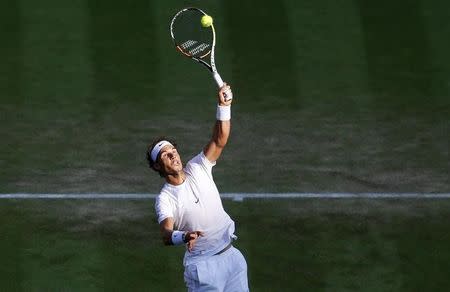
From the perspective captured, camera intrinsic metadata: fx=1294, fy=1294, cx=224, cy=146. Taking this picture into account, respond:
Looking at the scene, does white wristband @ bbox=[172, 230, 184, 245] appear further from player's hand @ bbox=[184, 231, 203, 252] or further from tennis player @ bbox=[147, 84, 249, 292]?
tennis player @ bbox=[147, 84, 249, 292]

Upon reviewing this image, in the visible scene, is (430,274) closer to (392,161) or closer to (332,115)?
(392,161)

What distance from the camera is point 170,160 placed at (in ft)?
41.6

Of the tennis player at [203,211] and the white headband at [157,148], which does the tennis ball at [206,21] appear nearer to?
the tennis player at [203,211]

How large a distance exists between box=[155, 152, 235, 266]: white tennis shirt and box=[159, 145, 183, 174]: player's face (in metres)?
0.25

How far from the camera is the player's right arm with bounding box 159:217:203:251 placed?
11859mm

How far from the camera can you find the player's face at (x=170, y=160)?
12.7 m

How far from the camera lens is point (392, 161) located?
1738 centimetres

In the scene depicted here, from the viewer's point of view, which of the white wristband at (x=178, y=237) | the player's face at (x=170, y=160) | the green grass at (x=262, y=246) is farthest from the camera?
the green grass at (x=262, y=246)

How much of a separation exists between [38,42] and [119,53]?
4.42 ft

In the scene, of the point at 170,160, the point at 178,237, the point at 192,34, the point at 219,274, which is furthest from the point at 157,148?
the point at 192,34

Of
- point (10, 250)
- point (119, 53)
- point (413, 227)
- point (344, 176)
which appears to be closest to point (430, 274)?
point (413, 227)

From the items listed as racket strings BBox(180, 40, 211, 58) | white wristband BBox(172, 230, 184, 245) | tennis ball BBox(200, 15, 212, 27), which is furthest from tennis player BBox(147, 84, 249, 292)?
racket strings BBox(180, 40, 211, 58)

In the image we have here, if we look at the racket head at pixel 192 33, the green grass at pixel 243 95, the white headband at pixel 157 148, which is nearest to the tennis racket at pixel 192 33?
the racket head at pixel 192 33

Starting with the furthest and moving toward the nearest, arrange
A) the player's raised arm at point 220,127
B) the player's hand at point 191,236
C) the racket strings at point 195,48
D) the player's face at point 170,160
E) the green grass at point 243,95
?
1. the green grass at point 243,95
2. the racket strings at point 195,48
3. the player's raised arm at point 220,127
4. the player's face at point 170,160
5. the player's hand at point 191,236
